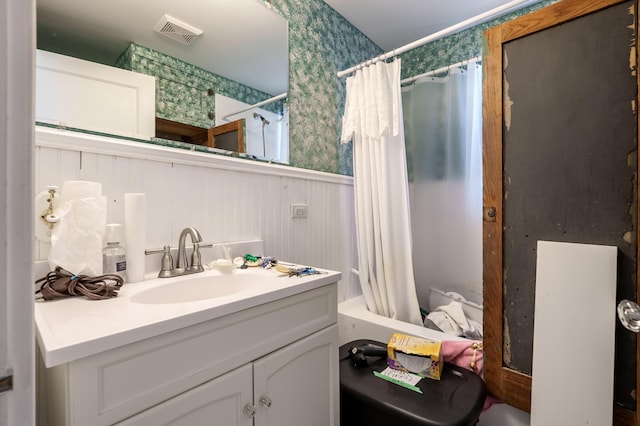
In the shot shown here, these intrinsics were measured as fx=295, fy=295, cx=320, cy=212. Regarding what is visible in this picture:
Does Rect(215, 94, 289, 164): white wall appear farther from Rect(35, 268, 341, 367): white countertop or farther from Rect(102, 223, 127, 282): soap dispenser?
Rect(35, 268, 341, 367): white countertop

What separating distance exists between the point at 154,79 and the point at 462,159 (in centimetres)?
174

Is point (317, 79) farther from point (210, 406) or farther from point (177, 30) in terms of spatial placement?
point (210, 406)

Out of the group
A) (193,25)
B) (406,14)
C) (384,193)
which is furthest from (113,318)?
(406,14)

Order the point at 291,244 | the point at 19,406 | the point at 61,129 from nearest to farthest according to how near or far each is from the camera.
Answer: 1. the point at 19,406
2. the point at 61,129
3. the point at 291,244

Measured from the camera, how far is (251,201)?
1.36m

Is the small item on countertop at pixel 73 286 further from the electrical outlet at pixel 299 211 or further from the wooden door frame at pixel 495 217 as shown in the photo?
the wooden door frame at pixel 495 217

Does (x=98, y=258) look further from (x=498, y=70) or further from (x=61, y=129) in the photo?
(x=498, y=70)

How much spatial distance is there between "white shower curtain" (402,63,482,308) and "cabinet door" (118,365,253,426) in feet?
5.18

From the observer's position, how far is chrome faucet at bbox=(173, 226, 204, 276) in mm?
1027

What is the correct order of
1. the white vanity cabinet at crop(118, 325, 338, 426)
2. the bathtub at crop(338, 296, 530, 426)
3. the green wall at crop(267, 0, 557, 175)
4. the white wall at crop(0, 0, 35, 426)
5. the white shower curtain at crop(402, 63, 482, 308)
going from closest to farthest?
the white wall at crop(0, 0, 35, 426)
the white vanity cabinet at crop(118, 325, 338, 426)
the bathtub at crop(338, 296, 530, 426)
the green wall at crop(267, 0, 557, 175)
the white shower curtain at crop(402, 63, 482, 308)

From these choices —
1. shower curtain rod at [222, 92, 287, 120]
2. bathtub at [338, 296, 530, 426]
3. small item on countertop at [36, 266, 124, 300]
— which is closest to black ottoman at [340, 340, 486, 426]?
bathtub at [338, 296, 530, 426]

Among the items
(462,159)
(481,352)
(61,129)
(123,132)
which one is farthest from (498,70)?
(61,129)

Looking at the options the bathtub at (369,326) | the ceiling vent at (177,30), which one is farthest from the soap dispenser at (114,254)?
the bathtub at (369,326)

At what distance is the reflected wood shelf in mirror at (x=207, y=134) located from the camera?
1.14 m
